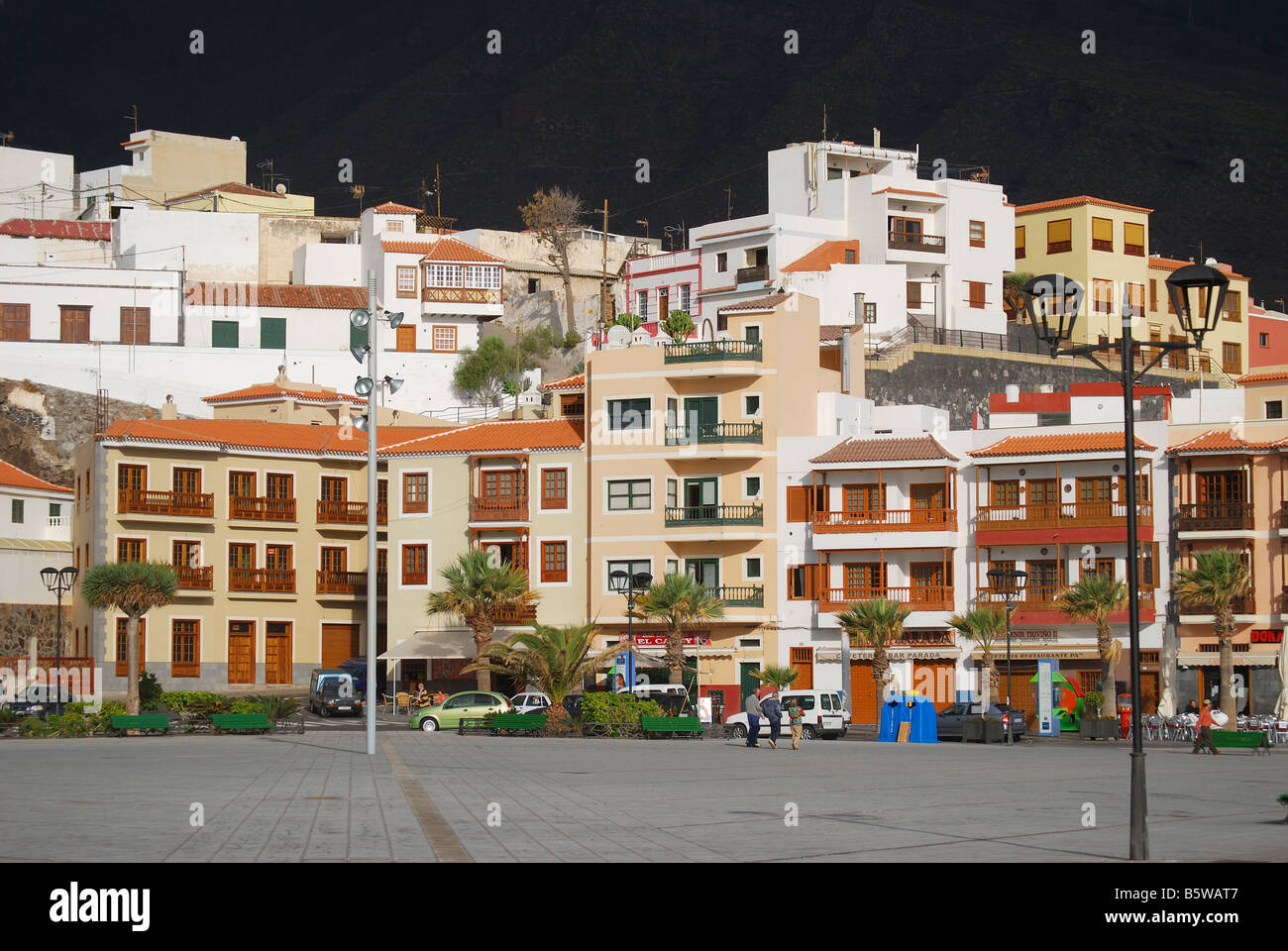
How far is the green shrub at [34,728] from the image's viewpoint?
4584 cm

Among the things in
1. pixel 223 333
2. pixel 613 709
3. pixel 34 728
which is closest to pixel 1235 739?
pixel 613 709

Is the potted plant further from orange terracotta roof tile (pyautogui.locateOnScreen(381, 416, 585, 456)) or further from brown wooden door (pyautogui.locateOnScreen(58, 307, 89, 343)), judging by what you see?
brown wooden door (pyautogui.locateOnScreen(58, 307, 89, 343))

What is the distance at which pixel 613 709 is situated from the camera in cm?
4850

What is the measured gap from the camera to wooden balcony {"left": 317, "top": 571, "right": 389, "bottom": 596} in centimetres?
7169

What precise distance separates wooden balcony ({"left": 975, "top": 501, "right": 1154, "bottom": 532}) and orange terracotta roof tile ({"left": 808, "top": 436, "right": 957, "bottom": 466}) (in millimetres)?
2477

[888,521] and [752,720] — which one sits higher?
[888,521]

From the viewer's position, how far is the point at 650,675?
6600 cm

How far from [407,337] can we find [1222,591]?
5192 cm

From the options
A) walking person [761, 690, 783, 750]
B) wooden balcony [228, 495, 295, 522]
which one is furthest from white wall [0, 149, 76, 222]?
walking person [761, 690, 783, 750]

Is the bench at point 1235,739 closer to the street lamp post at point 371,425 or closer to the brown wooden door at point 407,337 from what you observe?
the street lamp post at point 371,425

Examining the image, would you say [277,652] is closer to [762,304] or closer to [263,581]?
[263,581]

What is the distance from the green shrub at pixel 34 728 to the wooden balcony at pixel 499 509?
2525 centimetres

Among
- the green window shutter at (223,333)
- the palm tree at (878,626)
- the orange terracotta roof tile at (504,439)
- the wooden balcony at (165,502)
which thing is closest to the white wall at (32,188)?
the green window shutter at (223,333)
